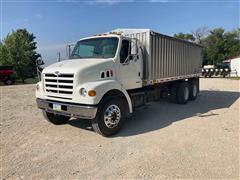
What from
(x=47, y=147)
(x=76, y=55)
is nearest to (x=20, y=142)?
(x=47, y=147)

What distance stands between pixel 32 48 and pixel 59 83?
44.1m

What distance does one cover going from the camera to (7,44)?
106 feet

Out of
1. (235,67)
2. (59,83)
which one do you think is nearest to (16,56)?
(59,83)

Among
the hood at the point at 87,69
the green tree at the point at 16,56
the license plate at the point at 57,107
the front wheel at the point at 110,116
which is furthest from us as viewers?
the green tree at the point at 16,56

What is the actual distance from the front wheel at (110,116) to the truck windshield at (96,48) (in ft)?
4.44

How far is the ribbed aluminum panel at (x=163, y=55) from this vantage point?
22.2 feet

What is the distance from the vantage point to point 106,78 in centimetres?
532

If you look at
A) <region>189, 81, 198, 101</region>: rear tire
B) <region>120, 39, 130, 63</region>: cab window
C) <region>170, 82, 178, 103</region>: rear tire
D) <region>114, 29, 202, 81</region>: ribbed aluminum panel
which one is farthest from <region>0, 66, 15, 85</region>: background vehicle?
<region>120, 39, 130, 63</region>: cab window

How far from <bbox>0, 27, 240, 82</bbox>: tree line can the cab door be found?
9.21m

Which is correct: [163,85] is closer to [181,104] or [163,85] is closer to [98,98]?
[181,104]

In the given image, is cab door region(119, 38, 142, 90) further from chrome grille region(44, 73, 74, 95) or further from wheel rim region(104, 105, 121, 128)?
chrome grille region(44, 73, 74, 95)

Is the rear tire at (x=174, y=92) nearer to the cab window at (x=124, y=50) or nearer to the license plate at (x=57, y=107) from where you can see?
the cab window at (x=124, y=50)

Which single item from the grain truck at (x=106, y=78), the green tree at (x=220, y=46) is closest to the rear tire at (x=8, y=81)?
the grain truck at (x=106, y=78)

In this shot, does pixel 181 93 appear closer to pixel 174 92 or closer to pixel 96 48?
pixel 174 92
